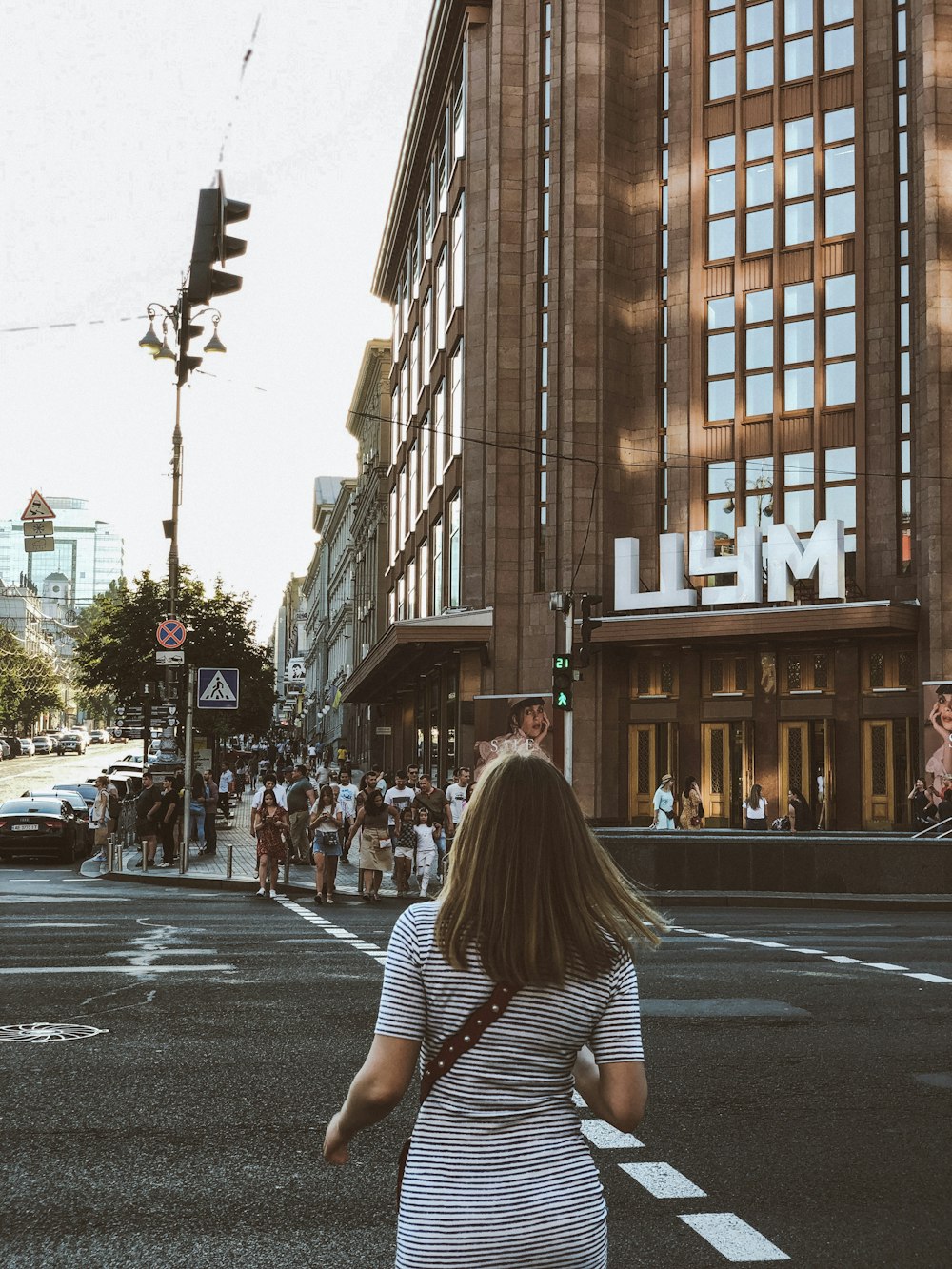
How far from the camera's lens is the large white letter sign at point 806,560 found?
3666cm

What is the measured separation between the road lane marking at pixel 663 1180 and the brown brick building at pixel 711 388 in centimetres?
3039

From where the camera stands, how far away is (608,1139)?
22.9 feet

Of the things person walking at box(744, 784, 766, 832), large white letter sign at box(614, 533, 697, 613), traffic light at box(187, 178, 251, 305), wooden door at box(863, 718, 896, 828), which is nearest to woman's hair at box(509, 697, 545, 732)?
large white letter sign at box(614, 533, 697, 613)

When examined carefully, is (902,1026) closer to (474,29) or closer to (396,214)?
(474,29)

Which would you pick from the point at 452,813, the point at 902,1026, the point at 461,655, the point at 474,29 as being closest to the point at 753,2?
the point at 474,29

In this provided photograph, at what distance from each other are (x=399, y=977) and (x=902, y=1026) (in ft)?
25.7

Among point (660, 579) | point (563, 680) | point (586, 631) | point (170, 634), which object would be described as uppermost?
point (660, 579)

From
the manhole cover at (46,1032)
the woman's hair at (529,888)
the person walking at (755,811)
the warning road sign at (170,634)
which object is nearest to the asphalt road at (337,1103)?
the manhole cover at (46,1032)

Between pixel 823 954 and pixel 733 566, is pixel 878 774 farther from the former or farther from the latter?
pixel 823 954

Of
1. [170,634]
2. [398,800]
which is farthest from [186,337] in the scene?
[170,634]

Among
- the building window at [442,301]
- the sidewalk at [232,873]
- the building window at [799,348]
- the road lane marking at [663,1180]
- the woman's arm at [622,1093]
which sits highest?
the building window at [442,301]

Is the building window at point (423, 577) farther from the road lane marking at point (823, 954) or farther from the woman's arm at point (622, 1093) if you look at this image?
the woman's arm at point (622, 1093)

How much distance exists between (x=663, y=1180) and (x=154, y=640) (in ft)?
170

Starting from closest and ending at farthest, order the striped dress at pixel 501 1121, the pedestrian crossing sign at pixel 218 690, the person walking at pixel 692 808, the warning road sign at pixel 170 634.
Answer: the striped dress at pixel 501 1121 → the pedestrian crossing sign at pixel 218 690 → the warning road sign at pixel 170 634 → the person walking at pixel 692 808
